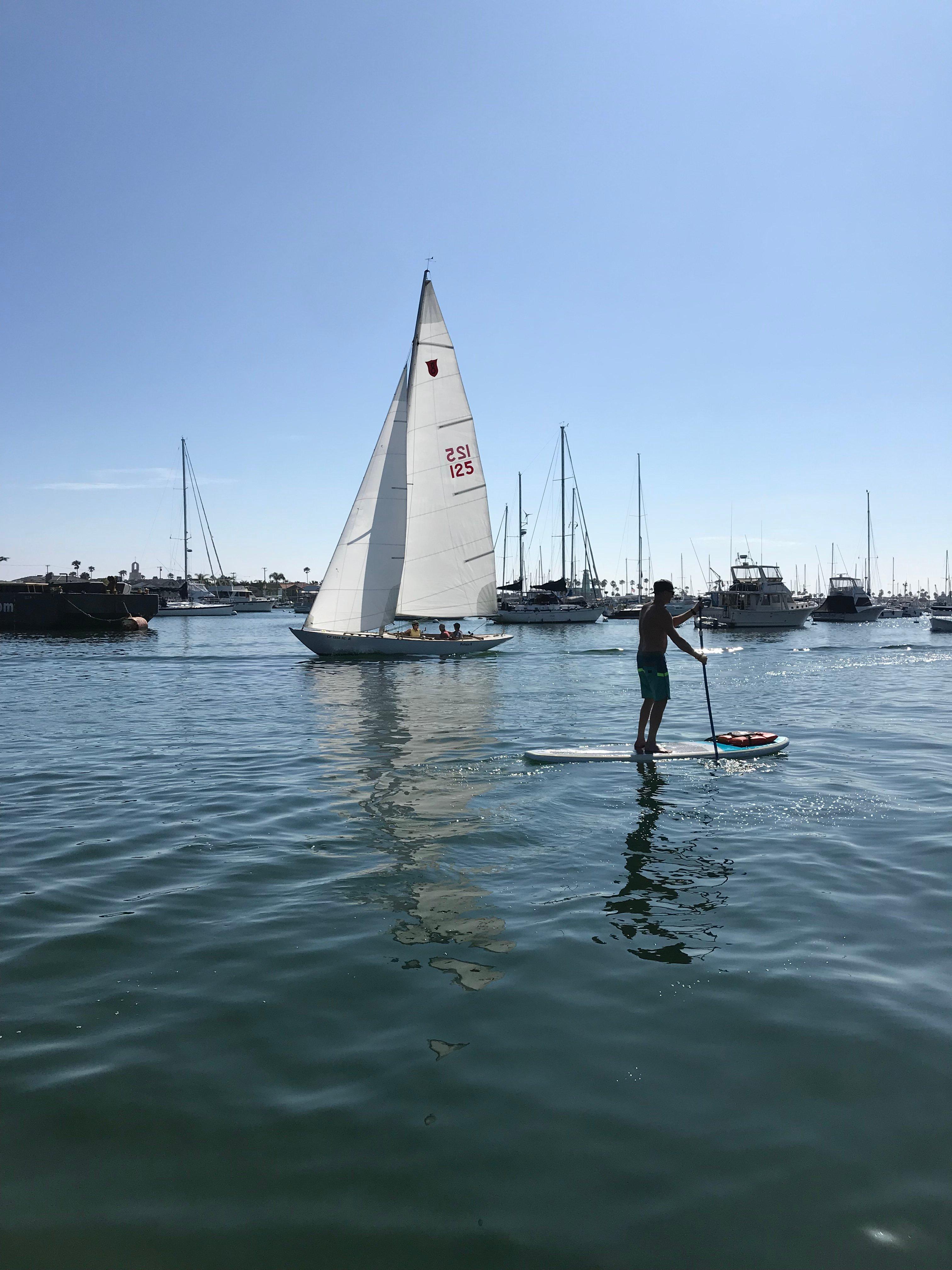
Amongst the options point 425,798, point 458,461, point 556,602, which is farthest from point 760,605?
point 425,798

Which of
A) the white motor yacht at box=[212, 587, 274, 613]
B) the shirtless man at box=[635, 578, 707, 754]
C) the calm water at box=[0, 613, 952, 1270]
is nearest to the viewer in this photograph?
the calm water at box=[0, 613, 952, 1270]

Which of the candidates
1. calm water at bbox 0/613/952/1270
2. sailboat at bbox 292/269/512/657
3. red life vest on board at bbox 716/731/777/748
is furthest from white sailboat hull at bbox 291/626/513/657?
calm water at bbox 0/613/952/1270

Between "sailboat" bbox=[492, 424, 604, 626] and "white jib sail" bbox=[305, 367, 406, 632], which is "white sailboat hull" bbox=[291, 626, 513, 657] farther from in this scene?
"sailboat" bbox=[492, 424, 604, 626]

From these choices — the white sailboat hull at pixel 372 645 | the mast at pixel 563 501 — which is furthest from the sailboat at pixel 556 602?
the white sailboat hull at pixel 372 645

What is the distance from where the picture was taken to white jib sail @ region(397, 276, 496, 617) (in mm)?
32344

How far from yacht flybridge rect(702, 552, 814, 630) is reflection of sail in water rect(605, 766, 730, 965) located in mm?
70201

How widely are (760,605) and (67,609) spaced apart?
189 ft

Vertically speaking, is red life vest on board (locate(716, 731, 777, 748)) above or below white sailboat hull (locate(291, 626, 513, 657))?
below

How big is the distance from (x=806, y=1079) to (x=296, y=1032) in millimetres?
2505

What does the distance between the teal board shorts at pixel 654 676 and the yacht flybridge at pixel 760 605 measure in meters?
66.3

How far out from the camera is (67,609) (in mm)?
59656

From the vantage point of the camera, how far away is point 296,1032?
4.36 m

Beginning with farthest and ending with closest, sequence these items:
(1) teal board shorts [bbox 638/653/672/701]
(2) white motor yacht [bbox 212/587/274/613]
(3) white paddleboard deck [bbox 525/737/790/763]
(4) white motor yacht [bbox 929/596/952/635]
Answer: (2) white motor yacht [bbox 212/587/274/613] < (4) white motor yacht [bbox 929/596/952/635] < (3) white paddleboard deck [bbox 525/737/790/763] < (1) teal board shorts [bbox 638/653/672/701]

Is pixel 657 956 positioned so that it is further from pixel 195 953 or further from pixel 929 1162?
pixel 195 953
